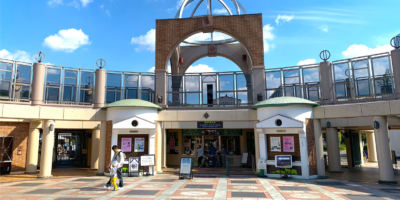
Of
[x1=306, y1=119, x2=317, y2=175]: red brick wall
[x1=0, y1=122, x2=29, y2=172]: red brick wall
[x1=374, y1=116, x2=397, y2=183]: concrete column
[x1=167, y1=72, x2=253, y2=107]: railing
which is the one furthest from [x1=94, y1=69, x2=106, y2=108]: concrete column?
[x1=374, y1=116, x2=397, y2=183]: concrete column

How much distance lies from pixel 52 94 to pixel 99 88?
3308mm

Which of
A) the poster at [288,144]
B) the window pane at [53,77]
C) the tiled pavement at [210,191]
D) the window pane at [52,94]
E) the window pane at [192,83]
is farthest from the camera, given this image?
the window pane at [192,83]

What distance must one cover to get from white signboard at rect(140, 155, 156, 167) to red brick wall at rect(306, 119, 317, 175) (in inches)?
338

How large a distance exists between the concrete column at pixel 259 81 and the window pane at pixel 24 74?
1611cm

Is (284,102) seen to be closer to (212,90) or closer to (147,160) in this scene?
(212,90)

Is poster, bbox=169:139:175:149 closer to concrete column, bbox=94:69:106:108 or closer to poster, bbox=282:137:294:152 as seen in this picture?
concrete column, bbox=94:69:106:108

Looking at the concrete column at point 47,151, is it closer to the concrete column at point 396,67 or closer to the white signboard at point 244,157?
the white signboard at point 244,157

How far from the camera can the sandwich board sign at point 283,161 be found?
1423 cm

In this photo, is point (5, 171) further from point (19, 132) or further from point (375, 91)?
point (375, 91)

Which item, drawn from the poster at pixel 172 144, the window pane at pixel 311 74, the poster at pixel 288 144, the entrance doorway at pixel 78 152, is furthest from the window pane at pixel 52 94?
the window pane at pixel 311 74

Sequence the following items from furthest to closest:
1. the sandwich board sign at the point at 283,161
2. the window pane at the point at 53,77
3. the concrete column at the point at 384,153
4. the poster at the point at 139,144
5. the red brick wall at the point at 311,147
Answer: the window pane at the point at 53,77 < the poster at the point at 139,144 < the red brick wall at the point at 311,147 < the sandwich board sign at the point at 283,161 < the concrete column at the point at 384,153

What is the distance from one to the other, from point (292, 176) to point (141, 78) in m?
13.6

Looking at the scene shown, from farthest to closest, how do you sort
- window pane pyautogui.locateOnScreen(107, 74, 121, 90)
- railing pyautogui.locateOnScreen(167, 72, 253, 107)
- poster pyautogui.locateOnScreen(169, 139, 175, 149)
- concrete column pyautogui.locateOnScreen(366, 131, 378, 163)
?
concrete column pyautogui.locateOnScreen(366, 131, 378, 163) → poster pyautogui.locateOnScreen(169, 139, 175, 149) → window pane pyautogui.locateOnScreen(107, 74, 121, 90) → railing pyautogui.locateOnScreen(167, 72, 253, 107)

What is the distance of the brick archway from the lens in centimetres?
2097
